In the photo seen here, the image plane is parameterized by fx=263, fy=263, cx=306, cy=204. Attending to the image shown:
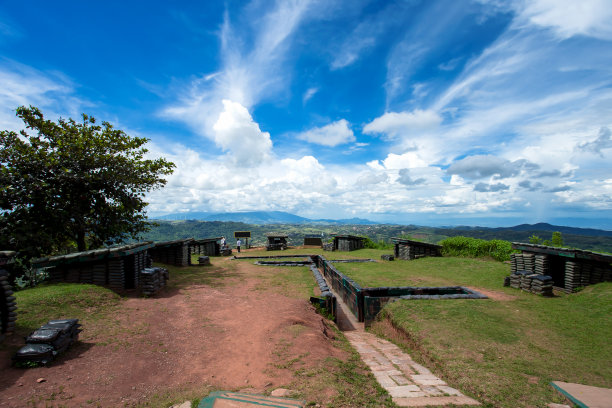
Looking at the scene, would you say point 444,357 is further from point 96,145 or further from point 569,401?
point 96,145

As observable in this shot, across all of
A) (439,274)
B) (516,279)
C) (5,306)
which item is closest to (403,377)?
(5,306)

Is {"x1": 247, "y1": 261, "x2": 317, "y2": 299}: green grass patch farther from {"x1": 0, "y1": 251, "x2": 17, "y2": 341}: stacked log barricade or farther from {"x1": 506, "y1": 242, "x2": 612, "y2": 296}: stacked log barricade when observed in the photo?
{"x1": 506, "y1": 242, "x2": 612, "y2": 296}: stacked log barricade

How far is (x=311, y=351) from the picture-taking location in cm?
734

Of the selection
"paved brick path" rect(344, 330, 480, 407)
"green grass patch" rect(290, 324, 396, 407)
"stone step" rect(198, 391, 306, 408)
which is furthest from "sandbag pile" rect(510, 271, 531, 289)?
"stone step" rect(198, 391, 306, 408)

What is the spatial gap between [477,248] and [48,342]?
29357 millimetres

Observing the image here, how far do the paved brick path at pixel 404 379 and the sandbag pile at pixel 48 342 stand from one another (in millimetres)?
7758

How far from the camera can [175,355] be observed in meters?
7.07

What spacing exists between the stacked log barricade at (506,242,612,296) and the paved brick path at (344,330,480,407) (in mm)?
9662

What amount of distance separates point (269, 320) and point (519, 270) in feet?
48.9

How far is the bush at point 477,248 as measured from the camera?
23.0m

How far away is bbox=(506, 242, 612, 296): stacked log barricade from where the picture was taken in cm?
1273

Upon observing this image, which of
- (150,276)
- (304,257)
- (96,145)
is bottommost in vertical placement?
(304,257)

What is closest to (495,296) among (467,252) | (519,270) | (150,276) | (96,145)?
(519,270)

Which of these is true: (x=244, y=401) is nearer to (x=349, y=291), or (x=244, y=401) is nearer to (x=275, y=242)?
(x=349, y=291)
